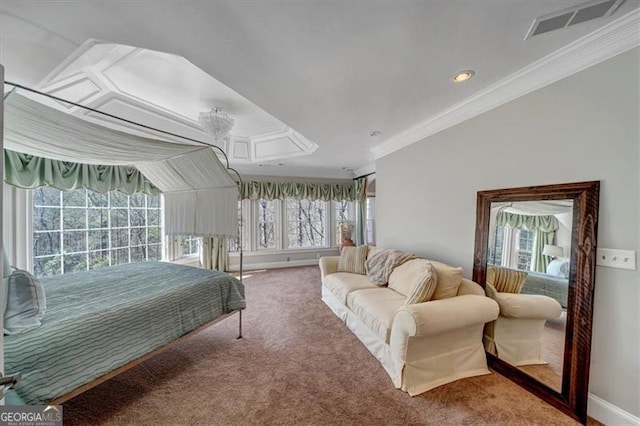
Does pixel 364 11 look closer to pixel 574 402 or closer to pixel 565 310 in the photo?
pixel 565 310

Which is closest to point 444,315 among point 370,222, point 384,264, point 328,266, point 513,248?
point 513,248

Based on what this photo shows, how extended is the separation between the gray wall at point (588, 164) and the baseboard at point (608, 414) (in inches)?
1.2

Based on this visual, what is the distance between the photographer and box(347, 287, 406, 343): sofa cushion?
2.07 meters

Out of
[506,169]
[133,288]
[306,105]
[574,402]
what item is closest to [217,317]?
[133,288]

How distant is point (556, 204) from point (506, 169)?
1.57 feet

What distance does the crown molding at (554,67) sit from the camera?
143cm

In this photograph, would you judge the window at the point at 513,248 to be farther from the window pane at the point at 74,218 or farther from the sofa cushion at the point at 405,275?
the window pane at the point at 74,218

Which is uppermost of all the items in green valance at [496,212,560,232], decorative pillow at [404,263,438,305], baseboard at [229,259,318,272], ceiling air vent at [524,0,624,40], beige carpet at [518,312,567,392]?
ceiling air vent at [524,0,624,40]

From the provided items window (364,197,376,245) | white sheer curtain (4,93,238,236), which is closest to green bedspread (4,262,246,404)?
white sheer curtain (4,93,238,236)

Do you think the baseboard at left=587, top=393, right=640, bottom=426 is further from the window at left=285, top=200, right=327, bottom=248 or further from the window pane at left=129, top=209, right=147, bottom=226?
the window pane at left=129, top=209, right=147, bottom=226

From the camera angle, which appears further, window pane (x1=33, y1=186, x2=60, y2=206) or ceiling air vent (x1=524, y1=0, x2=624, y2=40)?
window pane (x1=33, y1=186, x2=60, y2=206)

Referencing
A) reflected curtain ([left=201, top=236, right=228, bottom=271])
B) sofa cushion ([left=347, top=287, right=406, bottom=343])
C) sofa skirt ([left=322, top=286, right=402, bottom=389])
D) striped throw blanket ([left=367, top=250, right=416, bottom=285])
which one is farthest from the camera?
reflected curtain ([left=201, top=236, right=228, bottom=271])

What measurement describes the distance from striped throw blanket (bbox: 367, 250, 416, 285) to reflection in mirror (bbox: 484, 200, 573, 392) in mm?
909

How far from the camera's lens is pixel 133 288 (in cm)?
215
